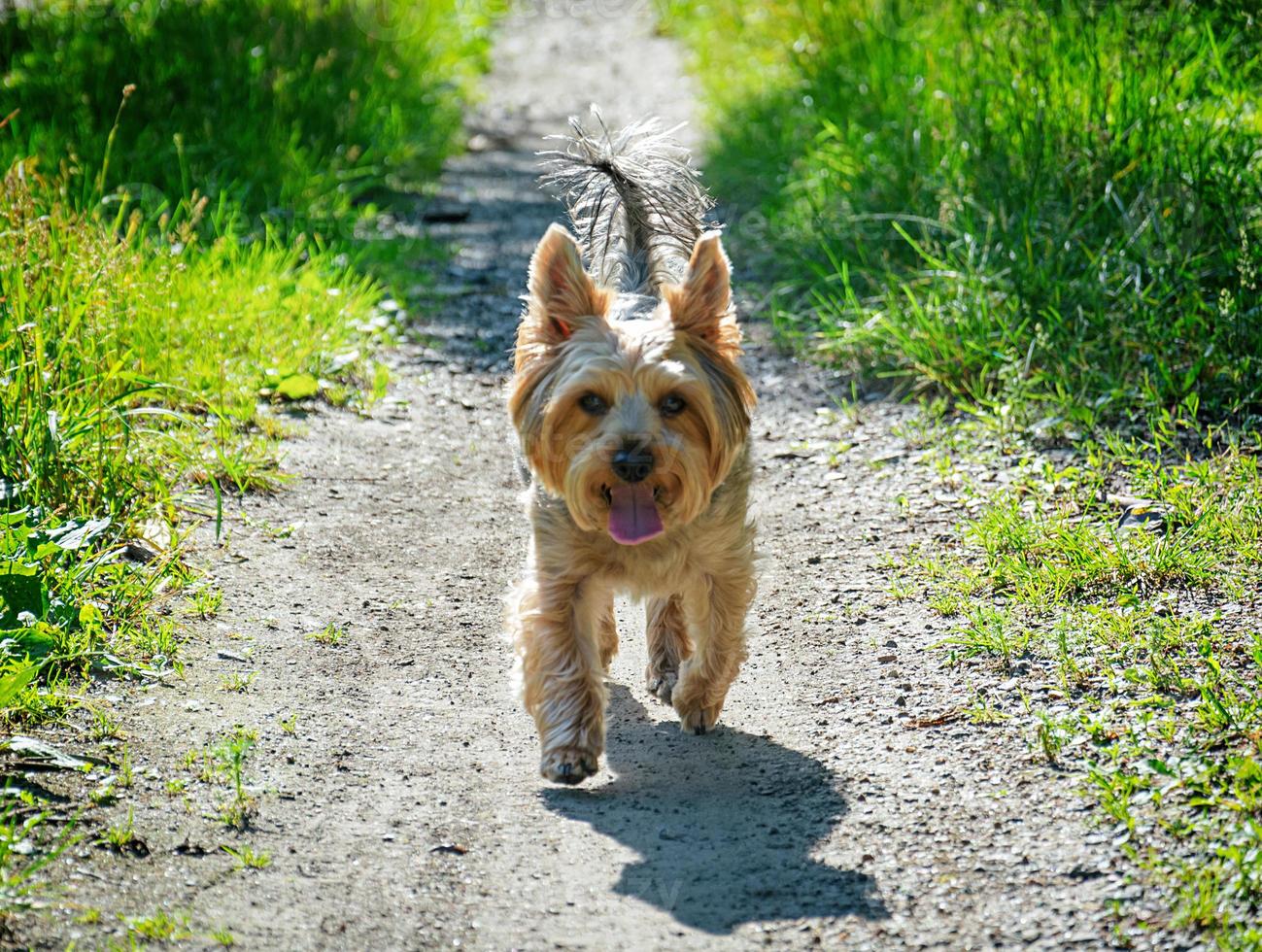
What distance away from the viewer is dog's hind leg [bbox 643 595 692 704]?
4.59m

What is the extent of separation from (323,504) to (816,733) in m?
2.52

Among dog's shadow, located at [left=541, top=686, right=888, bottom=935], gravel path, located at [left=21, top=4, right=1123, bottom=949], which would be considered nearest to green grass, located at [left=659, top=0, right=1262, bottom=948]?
gravel path, located at [left=21, top=4, right=1123, bottom=949]

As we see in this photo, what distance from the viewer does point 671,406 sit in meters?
3.89

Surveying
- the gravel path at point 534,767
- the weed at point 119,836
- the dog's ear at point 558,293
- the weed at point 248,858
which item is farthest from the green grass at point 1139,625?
the weed at point 119,836

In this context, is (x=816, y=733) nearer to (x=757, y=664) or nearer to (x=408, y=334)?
(x=757, y=664)

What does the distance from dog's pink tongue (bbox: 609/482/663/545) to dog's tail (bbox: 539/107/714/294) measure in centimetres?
111

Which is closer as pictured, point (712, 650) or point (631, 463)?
point (631, 463)

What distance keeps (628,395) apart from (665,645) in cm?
112

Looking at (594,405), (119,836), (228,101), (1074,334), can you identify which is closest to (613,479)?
(594,405)

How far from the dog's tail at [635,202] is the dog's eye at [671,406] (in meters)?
0.98

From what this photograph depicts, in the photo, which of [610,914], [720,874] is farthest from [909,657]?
[610,914]

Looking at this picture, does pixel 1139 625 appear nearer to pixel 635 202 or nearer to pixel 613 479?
pixel 613 479

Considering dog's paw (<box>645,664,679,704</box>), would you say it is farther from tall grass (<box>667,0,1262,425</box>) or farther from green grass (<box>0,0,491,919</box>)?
tall grass (<box>667,0,1262,425</box>)

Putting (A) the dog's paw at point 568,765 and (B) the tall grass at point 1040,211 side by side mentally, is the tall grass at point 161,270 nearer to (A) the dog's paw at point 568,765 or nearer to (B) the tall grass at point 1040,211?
(A) the dog's paw at point 568,765
